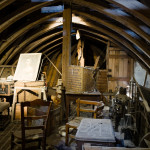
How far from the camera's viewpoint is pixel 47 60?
11695mm

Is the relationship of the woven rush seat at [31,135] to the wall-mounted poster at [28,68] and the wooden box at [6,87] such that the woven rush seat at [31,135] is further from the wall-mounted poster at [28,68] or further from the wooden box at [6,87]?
the wooden box at [6,87]

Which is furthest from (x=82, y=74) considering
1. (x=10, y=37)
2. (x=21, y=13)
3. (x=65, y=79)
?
(x=10, y=37)

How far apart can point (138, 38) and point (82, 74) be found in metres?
2.15

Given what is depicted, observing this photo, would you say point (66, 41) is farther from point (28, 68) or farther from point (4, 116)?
point (4, 116)

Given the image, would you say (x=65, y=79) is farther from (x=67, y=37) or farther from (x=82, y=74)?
(x=67, y=37)

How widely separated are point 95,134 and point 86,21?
622 cm

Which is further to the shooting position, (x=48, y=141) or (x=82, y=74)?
(x=82, y=74)

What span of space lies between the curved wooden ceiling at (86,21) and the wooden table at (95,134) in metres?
2.28

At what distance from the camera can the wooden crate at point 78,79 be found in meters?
5.69

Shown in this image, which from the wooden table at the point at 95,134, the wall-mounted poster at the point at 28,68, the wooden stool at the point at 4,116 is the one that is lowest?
the wooden stool at the point at 4,116

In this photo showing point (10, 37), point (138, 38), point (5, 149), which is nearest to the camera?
point (5, 149)

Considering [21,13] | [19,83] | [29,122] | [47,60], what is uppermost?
[21,13]

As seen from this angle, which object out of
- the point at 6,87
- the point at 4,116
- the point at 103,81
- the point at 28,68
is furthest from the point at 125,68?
the point at 4,116

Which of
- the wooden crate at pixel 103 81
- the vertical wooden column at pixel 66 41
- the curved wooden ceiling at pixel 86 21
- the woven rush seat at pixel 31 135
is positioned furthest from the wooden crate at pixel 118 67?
the woven rush seat at pixel 31 135
